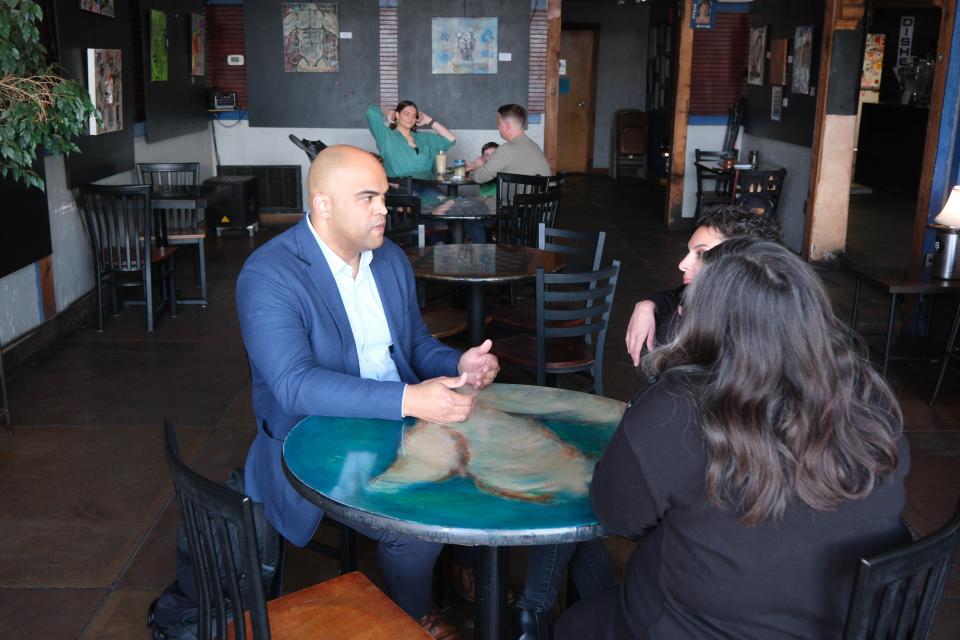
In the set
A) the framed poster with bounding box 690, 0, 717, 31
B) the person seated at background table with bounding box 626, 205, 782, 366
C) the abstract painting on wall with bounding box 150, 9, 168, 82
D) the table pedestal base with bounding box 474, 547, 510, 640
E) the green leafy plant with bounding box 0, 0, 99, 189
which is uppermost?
the framed poster with bounding box 690, 0, 717, 31

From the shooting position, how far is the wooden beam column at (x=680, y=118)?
10180 mm

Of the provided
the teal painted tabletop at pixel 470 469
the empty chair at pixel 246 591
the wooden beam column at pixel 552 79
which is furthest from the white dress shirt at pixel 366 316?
the wooden beam column at pixel 552 79

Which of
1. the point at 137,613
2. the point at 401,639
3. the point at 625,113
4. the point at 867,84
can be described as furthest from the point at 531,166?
the point at 867,84

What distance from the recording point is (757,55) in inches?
406

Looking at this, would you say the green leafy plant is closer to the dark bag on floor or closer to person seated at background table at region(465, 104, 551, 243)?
the dark bag on floor

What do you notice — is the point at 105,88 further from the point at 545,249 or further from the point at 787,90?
the point at 787,90

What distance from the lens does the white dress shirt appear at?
106 inches

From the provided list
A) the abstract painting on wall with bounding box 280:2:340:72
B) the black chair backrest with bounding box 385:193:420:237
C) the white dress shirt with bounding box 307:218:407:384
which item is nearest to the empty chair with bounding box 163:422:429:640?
the white dress shirt with bounding box 307:218:407:384

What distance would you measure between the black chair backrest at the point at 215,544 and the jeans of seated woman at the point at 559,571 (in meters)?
0.97

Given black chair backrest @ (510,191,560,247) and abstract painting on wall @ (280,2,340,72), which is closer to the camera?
black chair backrest @ (510,191,560,247)

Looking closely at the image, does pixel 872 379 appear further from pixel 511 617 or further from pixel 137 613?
pixel 137 613

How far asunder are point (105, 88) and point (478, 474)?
5.80 meters

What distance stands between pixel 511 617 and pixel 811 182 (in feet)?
22.2

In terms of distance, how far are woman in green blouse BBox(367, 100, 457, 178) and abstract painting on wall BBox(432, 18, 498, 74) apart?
8.27ft
